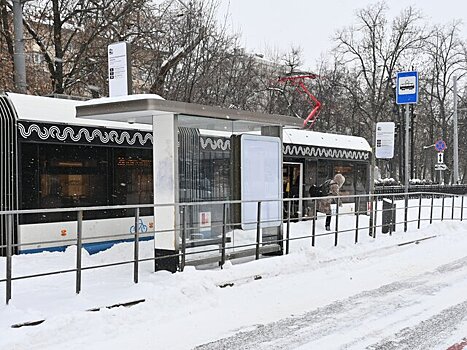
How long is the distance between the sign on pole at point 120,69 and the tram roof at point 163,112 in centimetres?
49

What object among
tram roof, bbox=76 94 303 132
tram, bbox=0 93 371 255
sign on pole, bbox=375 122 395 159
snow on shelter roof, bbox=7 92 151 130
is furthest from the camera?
sign on pole, bbox=375 122 395 159

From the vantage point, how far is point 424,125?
55.4 meters

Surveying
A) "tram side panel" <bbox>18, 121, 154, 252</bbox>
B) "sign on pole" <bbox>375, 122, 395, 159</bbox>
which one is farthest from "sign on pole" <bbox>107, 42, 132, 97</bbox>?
"sign on pole" <bbox>375, 122, 395, 159</bbox>

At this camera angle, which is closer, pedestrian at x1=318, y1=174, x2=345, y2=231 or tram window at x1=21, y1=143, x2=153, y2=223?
tram window at x1=21, y1=143, x2=153, y2=223

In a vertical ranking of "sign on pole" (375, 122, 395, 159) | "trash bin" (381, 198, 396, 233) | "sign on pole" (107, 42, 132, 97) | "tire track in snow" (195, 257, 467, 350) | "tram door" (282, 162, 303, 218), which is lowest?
"tire track in snow" (195, 257, 467, 350)

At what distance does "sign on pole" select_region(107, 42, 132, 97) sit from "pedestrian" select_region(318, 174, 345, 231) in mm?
5531

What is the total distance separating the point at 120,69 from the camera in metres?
10.0

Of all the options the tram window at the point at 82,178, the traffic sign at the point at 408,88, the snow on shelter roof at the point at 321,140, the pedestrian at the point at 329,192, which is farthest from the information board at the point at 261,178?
the snow on shelter roof at the point at 321,140

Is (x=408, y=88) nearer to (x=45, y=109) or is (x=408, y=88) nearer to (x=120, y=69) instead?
(x=120, y=69)

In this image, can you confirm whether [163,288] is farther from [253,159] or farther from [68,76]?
[68,76]

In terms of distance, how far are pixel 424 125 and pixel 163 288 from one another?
168 feet

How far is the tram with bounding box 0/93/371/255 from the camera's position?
33.7 feet

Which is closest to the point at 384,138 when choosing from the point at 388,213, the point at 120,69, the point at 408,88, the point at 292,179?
the point at 408,88

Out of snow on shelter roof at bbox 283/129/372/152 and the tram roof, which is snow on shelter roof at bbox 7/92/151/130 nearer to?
the tram roof
